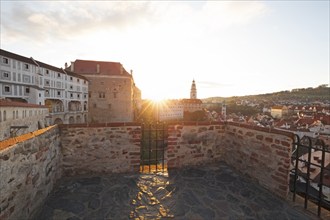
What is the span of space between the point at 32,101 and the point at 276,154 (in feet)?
106

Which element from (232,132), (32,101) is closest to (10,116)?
(32,101)

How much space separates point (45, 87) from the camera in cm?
3025

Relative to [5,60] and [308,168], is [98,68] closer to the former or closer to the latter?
[5,60]

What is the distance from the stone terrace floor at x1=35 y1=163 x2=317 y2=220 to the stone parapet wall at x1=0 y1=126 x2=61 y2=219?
1.03 ft

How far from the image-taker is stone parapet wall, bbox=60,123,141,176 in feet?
15.3

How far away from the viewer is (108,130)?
15.9ft

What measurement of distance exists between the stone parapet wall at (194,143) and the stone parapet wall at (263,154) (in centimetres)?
41

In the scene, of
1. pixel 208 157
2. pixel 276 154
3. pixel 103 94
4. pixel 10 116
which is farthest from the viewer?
pixel 103 94

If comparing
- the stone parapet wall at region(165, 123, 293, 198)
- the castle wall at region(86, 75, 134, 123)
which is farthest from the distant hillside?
the stone parapet wall at region(165, 123, 293, 198)

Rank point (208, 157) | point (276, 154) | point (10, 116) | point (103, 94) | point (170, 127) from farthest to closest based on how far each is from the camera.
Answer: point (103, 94) → point (10, 116) → point (208, 157) → point (170, 127) → point (276, 154)

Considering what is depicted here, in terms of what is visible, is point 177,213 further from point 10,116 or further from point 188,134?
point 10,116

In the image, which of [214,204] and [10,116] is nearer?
[214,204]

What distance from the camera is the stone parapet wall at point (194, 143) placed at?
5270 mm

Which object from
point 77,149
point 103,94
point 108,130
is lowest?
point 77,149
